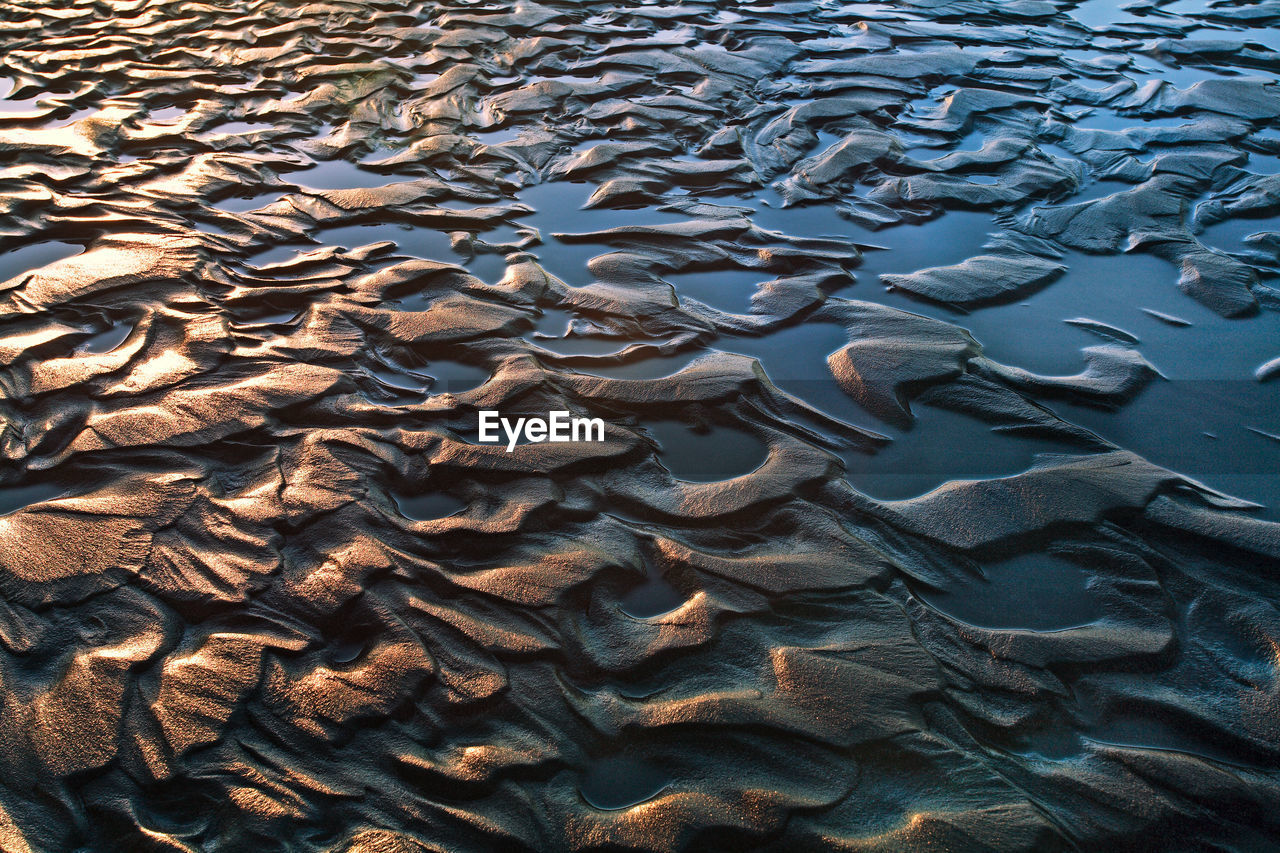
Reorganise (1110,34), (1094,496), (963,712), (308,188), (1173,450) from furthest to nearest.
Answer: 1. (1110,34)
2. (308,188)
3. (1173,450)
4. (1094,496)
5. (963,712)

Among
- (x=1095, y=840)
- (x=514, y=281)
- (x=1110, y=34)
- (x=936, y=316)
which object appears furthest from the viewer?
(x=1110, y=34)

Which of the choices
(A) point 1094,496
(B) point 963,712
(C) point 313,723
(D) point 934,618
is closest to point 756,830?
(B) point 963,712

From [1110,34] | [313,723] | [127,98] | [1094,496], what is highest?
[1110,34]

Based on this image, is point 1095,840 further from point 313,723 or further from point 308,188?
point 308,188

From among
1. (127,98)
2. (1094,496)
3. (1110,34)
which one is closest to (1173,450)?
(1094,496)

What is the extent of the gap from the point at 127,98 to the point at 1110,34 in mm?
5378

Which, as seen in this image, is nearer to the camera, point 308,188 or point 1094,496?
point 1094,496

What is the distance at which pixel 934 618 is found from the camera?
1.41m

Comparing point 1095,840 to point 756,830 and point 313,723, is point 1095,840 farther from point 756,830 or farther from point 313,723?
point 313,723

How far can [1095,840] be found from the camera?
42.5 inches

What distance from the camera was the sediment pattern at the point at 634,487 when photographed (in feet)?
3.86

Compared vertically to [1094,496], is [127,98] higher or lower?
higher

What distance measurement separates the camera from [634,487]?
1713 mm

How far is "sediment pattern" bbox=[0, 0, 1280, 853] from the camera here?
3.86 ft
